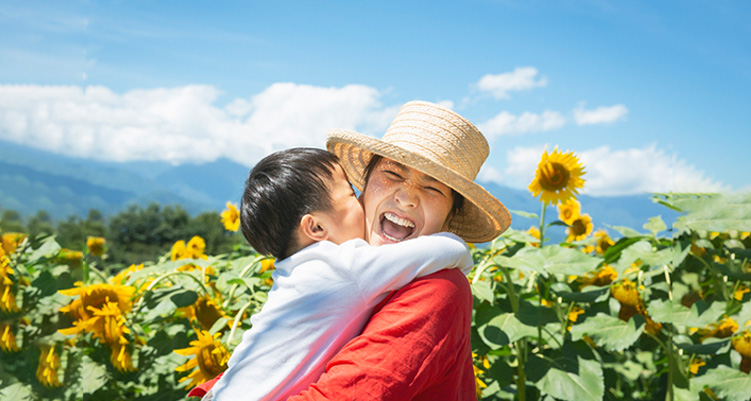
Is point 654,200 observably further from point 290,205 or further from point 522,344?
point 290,205

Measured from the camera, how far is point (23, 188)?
4.81 ft

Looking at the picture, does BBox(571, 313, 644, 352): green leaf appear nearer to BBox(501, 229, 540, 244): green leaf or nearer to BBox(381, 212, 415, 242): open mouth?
BBox(501, 229, 540, 244): green leaf

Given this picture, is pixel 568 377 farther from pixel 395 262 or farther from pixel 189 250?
pixel 189 250

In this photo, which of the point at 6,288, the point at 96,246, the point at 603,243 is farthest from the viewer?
the point at 603,243

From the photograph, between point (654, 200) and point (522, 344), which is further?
point (654, 200)

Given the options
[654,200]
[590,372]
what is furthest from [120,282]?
[654,200]

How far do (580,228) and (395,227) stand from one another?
2.39 meters

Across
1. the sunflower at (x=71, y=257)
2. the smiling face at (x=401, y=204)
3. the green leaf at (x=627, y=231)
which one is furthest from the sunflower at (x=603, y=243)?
the sunflower at (x=71, y=257)

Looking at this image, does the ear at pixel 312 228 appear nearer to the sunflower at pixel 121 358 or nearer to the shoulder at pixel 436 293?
the shoulder at pixel 436 293

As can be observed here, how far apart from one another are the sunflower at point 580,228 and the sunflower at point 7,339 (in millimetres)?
2765

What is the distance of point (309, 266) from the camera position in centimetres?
115

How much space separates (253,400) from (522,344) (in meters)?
1.27

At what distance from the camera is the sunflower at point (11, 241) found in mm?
1607

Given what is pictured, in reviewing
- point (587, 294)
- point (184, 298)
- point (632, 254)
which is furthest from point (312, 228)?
point (632, 254)
